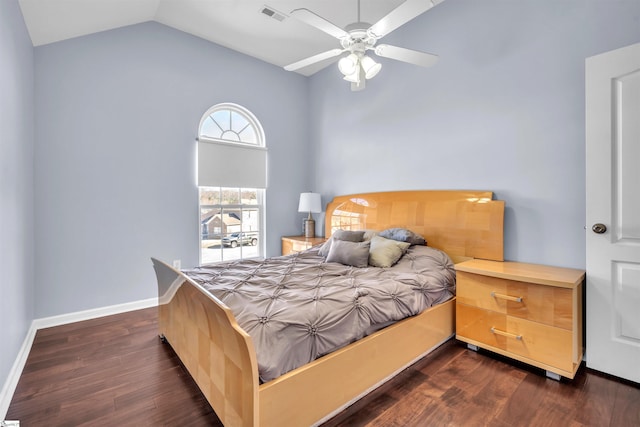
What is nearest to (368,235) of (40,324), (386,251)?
(386,251)

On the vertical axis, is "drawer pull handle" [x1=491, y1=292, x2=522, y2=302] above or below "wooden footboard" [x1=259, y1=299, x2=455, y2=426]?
above

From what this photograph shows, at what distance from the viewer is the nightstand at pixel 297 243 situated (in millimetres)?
3930

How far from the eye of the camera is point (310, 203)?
4.25 m

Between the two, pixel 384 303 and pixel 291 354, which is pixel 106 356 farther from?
pixel 384 303

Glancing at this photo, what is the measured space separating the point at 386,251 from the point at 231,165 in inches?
95.6

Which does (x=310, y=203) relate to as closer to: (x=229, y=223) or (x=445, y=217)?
(x=229, y=223)

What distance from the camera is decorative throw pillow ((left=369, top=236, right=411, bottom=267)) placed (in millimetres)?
2621

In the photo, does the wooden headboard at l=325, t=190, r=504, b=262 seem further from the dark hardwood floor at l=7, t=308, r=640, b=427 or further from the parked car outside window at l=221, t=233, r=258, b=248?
the parked car outside window at l=221, t=233, r=258, b=248

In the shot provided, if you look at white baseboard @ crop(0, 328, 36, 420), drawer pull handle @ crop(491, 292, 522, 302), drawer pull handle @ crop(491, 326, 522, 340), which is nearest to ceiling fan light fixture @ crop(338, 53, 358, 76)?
drawer pull handle @ crop(491, 292, 522, 302)

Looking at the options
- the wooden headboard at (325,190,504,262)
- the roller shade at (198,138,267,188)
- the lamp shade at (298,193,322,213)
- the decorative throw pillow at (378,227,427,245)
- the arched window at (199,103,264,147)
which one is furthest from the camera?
the lamp shade at (298,193,322,213)

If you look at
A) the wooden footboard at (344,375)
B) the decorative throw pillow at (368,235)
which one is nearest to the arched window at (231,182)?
the decorative throw pillow at (368,235)

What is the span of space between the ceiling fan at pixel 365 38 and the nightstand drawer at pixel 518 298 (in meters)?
1.68

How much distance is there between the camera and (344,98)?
13.7 ft

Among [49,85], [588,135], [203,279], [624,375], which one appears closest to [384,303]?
[203,279]
